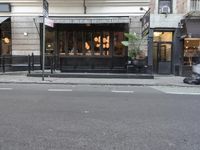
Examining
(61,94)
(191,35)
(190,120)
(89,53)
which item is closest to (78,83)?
(61,94)

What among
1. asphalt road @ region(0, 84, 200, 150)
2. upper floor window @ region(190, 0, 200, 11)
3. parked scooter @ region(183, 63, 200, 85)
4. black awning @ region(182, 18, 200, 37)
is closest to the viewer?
asphalt road @ region(0, 84, 200, 150)

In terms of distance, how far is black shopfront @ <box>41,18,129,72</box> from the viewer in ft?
66.6

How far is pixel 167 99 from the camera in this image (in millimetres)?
10562

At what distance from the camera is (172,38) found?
794 inches

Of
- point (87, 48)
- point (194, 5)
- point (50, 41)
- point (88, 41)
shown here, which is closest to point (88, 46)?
point (87, 48)

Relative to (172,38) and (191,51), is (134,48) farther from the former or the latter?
(191,51)

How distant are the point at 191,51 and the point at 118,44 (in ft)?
13.9

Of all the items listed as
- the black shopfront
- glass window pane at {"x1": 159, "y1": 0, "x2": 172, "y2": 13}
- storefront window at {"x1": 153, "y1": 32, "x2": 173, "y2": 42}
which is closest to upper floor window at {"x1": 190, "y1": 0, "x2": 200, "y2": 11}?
glass window pane at {"x1": 159, "y1": 0, "x2": 172, "y2": 13}

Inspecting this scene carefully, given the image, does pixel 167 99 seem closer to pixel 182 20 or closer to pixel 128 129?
pixel 128 129

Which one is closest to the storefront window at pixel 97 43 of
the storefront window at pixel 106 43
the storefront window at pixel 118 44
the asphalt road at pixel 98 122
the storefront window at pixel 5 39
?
the storefront window at pixel 106 43

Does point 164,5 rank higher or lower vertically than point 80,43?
higher

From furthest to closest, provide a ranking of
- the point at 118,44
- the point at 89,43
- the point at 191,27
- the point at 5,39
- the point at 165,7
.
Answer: the point at 5,39, the point at 89,43, the point at 118,44, the point at 165,7, the point at 191,27

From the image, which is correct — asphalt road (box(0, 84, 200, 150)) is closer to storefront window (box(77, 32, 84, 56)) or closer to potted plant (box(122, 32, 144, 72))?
potted plant (box(122, 32, 144, 72))

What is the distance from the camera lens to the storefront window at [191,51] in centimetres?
1994
